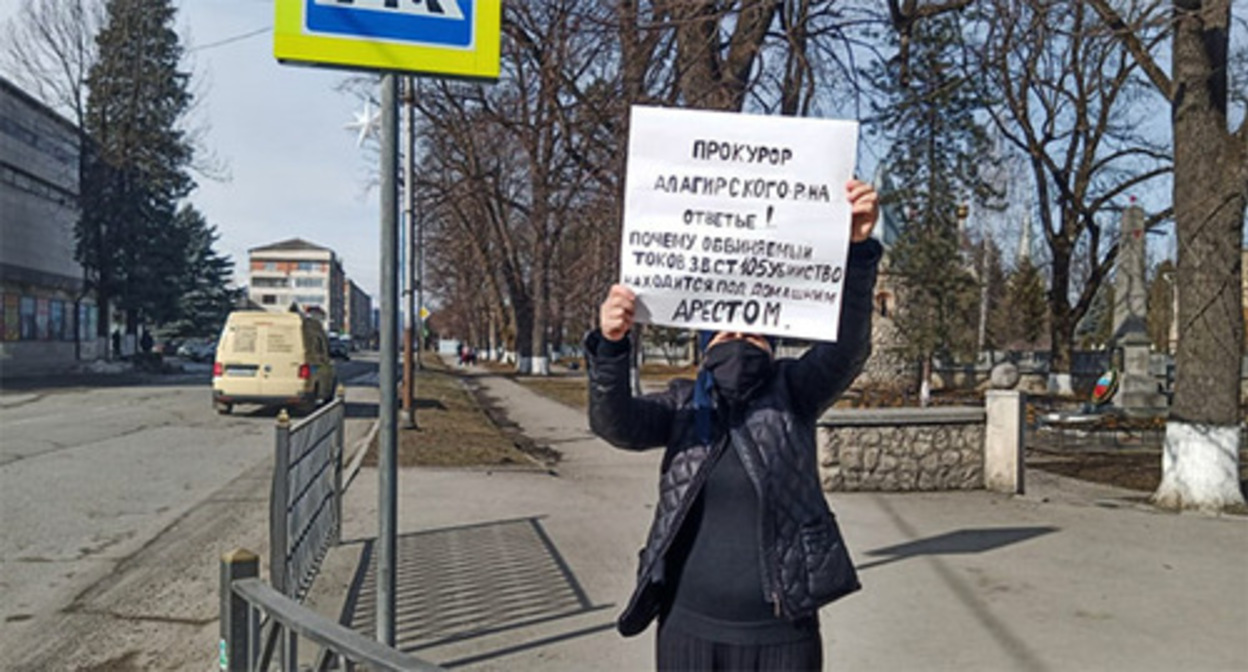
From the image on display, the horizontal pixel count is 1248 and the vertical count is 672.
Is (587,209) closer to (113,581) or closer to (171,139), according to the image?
(113,581)

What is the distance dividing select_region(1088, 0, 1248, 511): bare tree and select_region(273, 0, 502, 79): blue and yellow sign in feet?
27.2

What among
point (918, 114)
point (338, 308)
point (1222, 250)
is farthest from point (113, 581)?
point (338, 308)

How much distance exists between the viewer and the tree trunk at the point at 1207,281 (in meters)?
9.77

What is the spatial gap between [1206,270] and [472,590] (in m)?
8.01

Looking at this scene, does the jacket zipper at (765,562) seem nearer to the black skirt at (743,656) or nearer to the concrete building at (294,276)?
the black skirt at (743,656)

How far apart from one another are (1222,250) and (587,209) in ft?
36.6

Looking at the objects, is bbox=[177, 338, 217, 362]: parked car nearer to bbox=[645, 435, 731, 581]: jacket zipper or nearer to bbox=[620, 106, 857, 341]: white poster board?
bbox=[620, 106, 857, 341]: white poster board

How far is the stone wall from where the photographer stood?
1092 centimetres

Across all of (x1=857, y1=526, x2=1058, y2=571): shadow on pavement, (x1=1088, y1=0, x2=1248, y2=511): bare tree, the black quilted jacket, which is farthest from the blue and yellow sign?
(x1=1088, y1=0, x2=1248, y2=511): bare tree

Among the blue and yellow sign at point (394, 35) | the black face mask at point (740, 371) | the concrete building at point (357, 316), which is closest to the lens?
the black face mask at point (740, 371)

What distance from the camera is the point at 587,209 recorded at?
61.4 feet

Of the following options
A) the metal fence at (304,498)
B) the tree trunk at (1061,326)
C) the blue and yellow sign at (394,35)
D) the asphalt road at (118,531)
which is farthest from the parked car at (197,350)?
the blue and yellow sign at (394,35)

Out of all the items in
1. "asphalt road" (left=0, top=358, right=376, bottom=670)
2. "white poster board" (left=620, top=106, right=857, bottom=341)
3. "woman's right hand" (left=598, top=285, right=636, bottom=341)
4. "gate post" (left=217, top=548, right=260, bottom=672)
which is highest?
"white poster board" (left=620, top=106, right=857, bottom=341)

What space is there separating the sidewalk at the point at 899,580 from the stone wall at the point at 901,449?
0.29 meters
